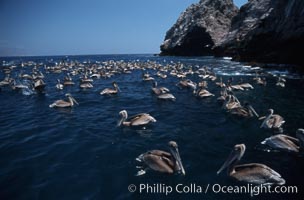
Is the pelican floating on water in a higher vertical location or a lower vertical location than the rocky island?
lower

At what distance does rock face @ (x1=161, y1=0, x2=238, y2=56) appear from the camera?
106m

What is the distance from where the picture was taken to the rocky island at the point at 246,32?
4275 centimetres

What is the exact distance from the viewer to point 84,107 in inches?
859

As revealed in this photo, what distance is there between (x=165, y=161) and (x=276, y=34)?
46522 mm

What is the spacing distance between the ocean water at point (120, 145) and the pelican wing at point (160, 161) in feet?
0.79

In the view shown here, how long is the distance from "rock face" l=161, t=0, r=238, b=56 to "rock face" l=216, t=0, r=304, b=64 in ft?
75.6

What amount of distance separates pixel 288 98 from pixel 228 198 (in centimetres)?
1716

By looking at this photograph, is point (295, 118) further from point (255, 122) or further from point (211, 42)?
point (211, 42)

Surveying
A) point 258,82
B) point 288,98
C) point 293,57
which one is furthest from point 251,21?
point 288,98

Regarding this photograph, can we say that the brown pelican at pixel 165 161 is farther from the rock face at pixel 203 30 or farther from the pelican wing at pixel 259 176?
the rock face at pixel 203 30

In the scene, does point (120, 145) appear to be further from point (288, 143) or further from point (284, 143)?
point (288, 143)

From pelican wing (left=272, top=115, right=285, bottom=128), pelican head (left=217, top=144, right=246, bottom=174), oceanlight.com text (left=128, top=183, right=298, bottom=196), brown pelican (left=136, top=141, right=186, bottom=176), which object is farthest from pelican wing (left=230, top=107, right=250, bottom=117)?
brown pelican (left=136, top=141, right=186, bottom=176)

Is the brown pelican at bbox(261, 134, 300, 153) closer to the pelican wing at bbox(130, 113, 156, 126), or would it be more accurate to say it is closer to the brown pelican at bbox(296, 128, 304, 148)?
the brown pelican at bbox(296, 128, 304, 148)

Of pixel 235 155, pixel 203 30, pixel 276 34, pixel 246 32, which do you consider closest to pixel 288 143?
pixel 235 155
